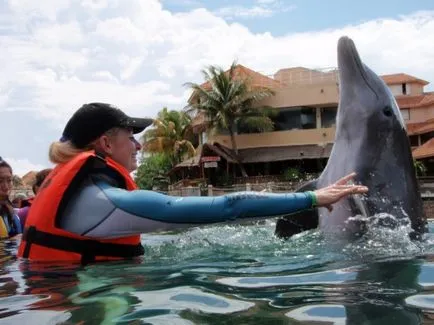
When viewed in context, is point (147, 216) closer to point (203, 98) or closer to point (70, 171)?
point (70, 171)

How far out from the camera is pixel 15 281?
3.31m

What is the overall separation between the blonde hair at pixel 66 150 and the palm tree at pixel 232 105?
98.2 feet

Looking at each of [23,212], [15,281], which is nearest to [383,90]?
[15,281]

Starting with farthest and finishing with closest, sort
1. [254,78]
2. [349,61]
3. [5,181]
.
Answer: [254,78] < [5,181] < [349,61]

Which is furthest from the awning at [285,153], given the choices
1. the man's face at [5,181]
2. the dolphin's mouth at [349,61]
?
the dolphin's mouth at [349,61]

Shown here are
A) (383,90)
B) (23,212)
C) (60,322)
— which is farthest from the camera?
(23,212)

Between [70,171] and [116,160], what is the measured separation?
1.29 feet

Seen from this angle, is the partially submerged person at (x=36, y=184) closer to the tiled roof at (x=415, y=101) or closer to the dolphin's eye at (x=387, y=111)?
the dolphin's eye at (x=387, y=111)

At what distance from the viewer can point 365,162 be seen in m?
4.62

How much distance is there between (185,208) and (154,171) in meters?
41.9

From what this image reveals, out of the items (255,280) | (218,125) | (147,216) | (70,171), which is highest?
(218,125)

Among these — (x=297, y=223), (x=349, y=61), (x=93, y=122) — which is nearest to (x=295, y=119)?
(x=349, y=61)

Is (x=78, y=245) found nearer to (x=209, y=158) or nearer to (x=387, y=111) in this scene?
(x=387, y=111)

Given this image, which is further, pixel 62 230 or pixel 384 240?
pixel 384 240
